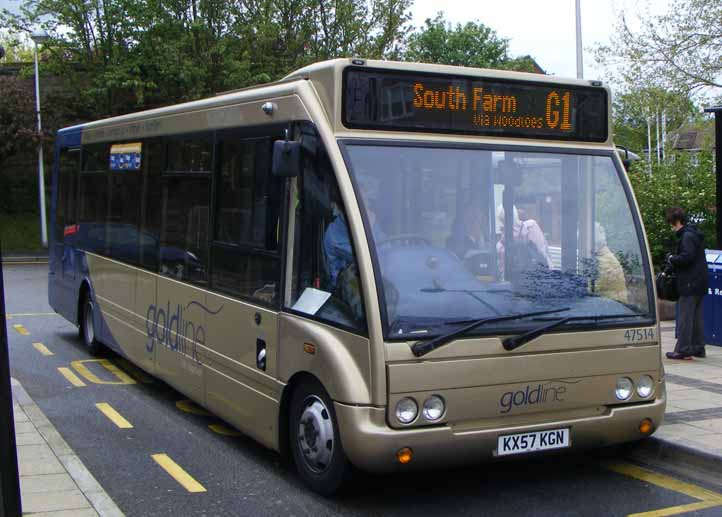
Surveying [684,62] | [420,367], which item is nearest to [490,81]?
[420,367]

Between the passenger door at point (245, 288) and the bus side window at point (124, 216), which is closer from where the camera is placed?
the passenger door at point (245, 288)

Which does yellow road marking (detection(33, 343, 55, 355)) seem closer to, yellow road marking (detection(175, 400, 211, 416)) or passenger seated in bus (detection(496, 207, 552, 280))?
yellow road marking (detection(175, 400, 211, 416))

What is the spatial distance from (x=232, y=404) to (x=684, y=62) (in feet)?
57.8

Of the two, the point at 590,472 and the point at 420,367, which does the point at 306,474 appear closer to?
the point at 420,367

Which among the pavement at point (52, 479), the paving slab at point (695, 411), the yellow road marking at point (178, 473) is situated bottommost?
the yellow road marking at point (178, 473)

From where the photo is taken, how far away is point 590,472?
661 centimetres

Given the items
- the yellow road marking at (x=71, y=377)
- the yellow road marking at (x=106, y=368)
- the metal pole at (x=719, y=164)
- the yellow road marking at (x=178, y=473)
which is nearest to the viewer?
the yellow road marking at (x=178, y=473)

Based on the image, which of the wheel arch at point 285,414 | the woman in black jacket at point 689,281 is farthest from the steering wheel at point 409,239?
the woman in black jacket at point 689,281

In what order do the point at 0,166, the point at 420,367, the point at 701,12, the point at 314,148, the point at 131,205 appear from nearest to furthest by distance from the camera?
the point at 420,367 → the point at 314,148 → the point at 131,205 → the point at 701,12 → the point at 0,166

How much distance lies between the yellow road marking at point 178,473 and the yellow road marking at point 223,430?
31.3 inches

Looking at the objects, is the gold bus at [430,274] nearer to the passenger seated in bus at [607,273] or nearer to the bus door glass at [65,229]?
the passenger seated in bus at [607,273]

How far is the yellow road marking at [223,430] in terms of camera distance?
782 cm

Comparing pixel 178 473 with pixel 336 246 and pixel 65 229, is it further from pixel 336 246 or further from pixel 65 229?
pixel 65 229

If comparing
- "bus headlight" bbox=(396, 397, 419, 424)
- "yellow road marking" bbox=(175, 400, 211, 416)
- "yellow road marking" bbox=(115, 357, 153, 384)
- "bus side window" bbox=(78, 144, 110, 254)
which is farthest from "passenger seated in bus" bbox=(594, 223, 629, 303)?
"bus side window" bbox=(78, 144, 110, 254)
